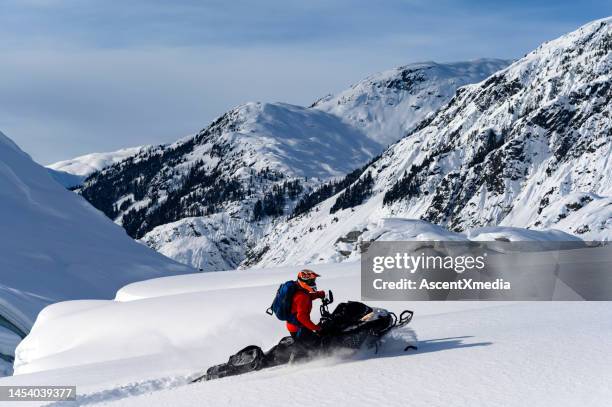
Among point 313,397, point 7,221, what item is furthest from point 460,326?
point 7,221

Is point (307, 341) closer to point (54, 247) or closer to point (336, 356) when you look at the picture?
point (336, 356)

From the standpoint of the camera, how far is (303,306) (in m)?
14.2

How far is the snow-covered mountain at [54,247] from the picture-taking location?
163 feet

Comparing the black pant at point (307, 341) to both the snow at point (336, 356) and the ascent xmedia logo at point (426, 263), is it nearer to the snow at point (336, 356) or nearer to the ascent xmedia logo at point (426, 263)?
the snow at point (336, 356)

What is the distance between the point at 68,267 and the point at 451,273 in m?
34.6

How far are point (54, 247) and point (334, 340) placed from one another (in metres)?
45.4

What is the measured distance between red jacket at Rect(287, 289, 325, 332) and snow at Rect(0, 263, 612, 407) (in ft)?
2.49

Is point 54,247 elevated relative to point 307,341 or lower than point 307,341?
lower

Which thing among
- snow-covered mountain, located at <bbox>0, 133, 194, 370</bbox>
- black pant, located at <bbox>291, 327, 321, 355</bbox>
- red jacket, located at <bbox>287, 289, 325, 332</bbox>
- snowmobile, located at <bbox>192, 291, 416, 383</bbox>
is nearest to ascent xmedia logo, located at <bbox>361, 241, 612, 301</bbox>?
snowmobile, located at <bbox>192, 291, 416, 383</bbox>

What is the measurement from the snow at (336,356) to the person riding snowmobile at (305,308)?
0.45 m

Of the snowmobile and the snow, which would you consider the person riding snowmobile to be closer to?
the snowmobile

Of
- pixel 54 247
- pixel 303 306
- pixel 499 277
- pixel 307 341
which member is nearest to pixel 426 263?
pixel 499 277

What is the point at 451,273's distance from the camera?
26750mm

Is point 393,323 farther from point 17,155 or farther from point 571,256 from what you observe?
point 17,155
